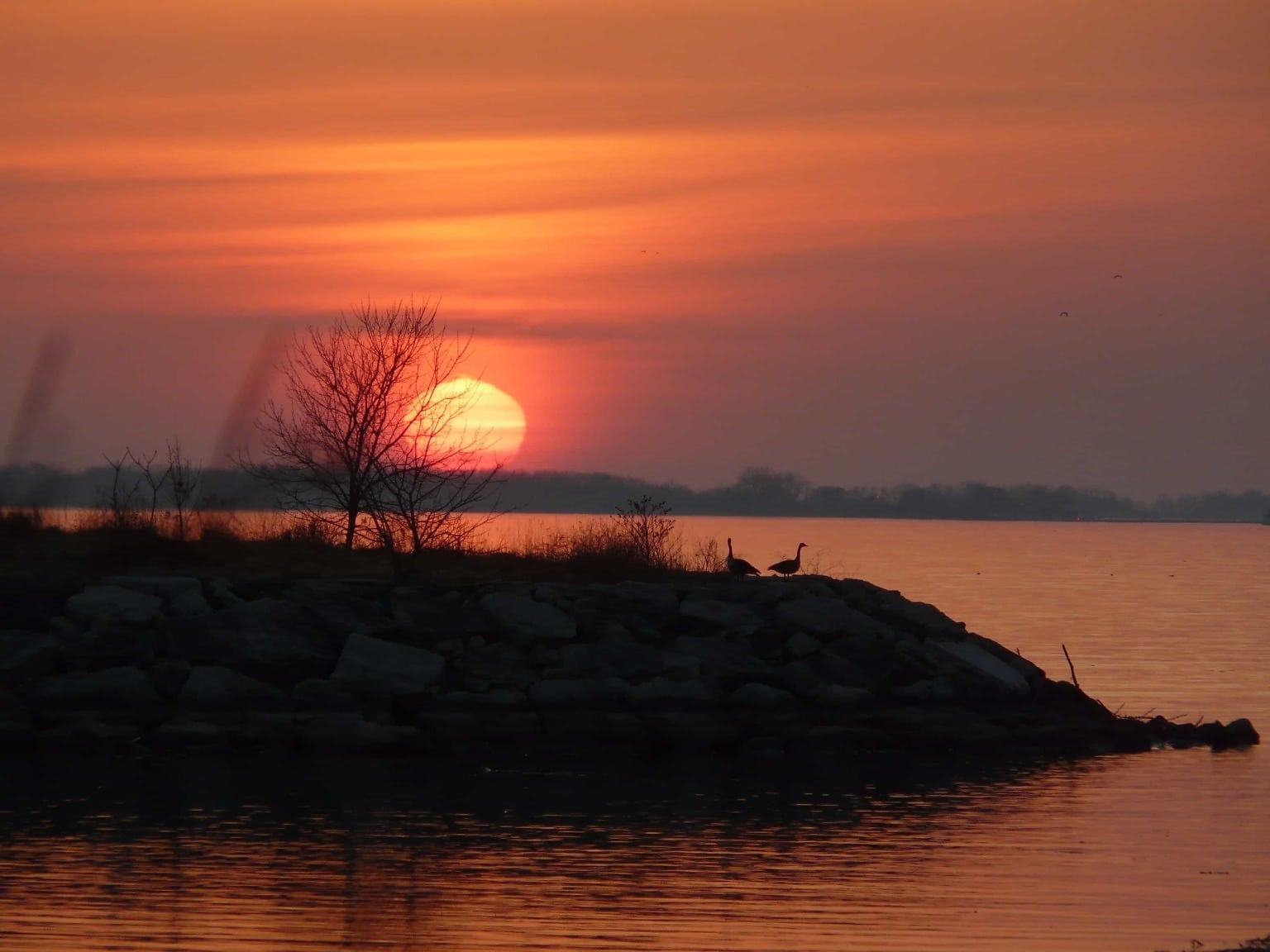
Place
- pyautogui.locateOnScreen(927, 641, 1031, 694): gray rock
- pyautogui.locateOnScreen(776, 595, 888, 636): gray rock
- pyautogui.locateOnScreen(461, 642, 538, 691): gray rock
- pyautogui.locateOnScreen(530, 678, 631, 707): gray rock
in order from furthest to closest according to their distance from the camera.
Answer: pyautogui.locateOnScreen(927, 641, 1031, 694): gray rock → pyautogui.locateOnScreen(776, 595, 888, 636): gray rock → pyautogui.locateOnScreen(461, 642, 538, 691): gray rock → pyautogui.locateOnScreen(530, 678, 631, 707): gray rock

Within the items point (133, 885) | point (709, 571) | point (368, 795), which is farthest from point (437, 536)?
point (133, 885)

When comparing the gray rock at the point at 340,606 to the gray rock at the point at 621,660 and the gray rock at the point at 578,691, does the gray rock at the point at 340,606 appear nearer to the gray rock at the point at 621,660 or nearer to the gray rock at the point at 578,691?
the gray rock at the point at 578,691

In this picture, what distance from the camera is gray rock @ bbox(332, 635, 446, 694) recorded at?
81.7 ft

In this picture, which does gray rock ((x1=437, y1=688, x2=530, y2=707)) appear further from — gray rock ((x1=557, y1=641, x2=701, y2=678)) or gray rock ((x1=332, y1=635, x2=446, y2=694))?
gray rock ((x1=557, y1=641, x2=701, y2=678))

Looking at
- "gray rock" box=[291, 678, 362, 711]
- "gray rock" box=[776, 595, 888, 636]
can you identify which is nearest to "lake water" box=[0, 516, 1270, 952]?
"gray rock" box=[291, 678, 362, 711]

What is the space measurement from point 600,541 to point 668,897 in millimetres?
17120

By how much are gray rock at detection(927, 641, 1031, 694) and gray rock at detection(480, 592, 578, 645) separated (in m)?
6.28

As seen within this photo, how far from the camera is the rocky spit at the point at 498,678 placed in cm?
2439

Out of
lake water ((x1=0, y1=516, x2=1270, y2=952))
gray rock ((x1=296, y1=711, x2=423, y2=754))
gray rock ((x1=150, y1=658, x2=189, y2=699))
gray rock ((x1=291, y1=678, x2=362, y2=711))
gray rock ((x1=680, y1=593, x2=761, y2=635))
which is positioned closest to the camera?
lake water ((x1=0, y1=516, x2=1270, y2=952))

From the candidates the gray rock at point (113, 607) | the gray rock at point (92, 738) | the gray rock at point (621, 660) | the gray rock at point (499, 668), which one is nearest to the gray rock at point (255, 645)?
the gray rock at point (113, 607)

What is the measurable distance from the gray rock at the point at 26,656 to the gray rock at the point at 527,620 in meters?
6.37

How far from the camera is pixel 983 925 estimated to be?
1468 cm

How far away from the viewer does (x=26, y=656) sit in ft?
81.5

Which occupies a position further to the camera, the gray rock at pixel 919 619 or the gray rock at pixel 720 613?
the gray rock at pixel 919 619
